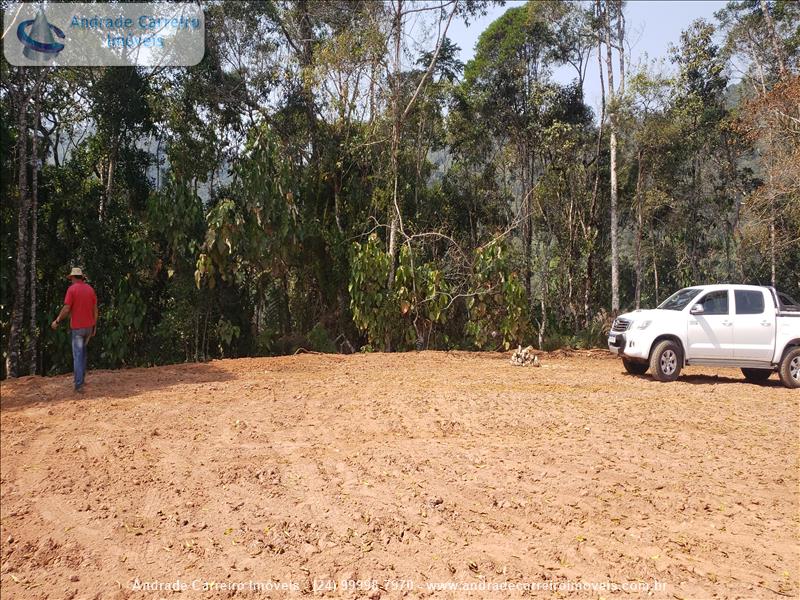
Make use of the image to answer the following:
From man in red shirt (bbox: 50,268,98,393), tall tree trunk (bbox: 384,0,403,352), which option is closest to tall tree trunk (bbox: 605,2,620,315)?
tall tree trunk (bbox: 384,0,403,352)

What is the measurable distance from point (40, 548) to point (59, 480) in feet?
4.17

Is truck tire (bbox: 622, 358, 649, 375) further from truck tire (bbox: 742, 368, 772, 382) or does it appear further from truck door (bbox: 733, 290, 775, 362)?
truck tire (bbox: 742, 368, 772, 382)

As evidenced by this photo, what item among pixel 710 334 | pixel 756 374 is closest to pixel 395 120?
pixel 710 334

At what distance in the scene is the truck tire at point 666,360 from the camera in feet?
32.6

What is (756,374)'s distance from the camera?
1120 cm

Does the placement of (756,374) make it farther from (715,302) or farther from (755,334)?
(715,302)

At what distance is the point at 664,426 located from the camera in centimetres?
704

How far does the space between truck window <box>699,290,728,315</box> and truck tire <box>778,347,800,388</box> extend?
1.27 meters

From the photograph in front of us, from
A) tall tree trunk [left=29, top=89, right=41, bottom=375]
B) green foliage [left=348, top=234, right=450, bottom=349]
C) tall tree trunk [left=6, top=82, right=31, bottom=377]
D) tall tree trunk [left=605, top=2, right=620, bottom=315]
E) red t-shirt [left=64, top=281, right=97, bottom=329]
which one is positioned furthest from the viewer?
tall tree trunk [left=605, top=2, right=620, bottom=315]

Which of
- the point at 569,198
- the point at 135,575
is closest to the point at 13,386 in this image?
the point at 135,575

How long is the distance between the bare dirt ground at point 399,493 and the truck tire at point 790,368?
119 centimetres

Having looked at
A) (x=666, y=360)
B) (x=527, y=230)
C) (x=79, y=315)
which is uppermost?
(x=527, y=230)

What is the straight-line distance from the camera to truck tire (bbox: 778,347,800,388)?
990cm

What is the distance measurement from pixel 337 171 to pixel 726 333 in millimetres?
10836
